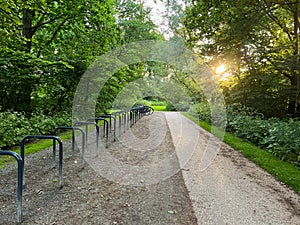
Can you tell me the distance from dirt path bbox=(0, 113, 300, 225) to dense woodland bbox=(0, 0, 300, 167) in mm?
2004

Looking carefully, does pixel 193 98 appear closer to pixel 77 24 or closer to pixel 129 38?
pixel 129 38

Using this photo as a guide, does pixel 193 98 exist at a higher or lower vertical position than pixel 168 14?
lower

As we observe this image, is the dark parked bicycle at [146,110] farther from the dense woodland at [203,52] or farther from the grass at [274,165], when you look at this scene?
the grass at [274,165]

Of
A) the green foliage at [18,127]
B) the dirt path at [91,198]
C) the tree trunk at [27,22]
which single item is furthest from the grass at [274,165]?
the tree trunk at [27,22]

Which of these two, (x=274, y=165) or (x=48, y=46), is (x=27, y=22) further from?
(x=274, y=165)

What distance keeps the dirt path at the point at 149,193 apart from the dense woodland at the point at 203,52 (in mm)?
2004

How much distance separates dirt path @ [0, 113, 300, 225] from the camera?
2.41 m

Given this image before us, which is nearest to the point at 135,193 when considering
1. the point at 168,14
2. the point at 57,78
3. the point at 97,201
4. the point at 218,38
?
the point at 97,201

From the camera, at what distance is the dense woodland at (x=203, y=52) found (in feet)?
20.8

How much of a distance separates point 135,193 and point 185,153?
2568mm

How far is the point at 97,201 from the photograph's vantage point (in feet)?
9.02

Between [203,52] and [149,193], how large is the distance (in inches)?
315

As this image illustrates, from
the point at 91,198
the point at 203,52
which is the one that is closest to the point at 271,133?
the point at 91,198

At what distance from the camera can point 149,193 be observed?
3021 mm
